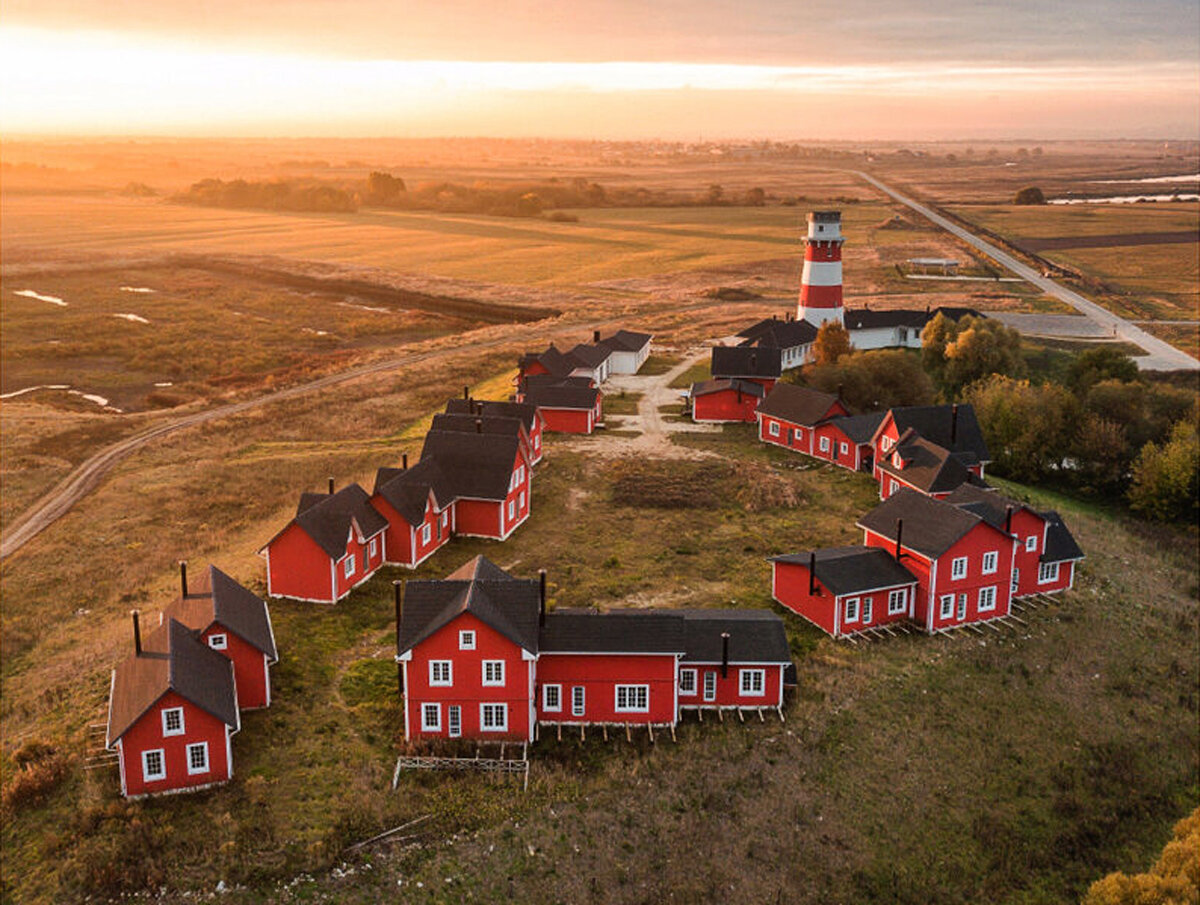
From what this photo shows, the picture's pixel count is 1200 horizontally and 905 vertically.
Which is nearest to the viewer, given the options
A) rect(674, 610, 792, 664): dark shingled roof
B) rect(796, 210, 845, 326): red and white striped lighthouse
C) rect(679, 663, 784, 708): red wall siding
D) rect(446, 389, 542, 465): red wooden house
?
rect(674, 610, 792, 664): dark shingled roof

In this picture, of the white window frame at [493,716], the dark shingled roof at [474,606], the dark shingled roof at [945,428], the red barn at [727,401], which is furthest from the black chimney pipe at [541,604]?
the red barn at [727,401]

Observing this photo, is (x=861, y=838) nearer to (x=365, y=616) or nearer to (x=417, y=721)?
(x=417, y=721)

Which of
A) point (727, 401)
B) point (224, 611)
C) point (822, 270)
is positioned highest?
point (822, 270)

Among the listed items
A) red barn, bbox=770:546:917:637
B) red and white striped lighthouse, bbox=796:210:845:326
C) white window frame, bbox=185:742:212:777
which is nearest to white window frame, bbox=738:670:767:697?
red barn, bbox=770:546:917:637

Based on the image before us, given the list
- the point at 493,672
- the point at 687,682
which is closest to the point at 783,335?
the point at 687,682

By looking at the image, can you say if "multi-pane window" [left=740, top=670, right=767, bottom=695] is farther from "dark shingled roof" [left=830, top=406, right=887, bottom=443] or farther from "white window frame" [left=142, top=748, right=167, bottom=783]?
"dark shingled roof" [left=830, top=406, right=887, bottom=443]

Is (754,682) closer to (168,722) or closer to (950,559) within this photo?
(950,559)

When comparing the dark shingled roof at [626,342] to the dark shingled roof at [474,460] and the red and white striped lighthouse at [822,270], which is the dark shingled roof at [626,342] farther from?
the dark shingled roof at [474,460]
